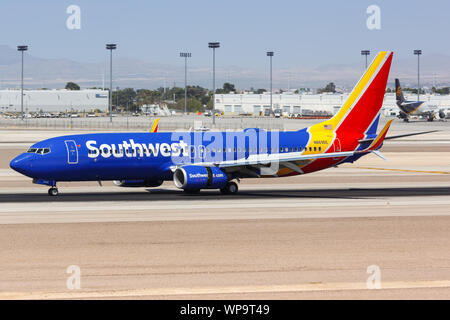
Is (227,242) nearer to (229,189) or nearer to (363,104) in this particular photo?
(229,189)

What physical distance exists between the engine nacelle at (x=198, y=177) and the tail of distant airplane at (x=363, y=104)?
925 centimetres

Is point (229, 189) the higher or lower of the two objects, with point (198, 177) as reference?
lower

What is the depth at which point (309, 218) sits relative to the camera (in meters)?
37.2

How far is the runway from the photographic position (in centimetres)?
2269

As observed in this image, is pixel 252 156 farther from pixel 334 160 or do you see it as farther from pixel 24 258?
pixel 24 258

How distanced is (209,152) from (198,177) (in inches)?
139

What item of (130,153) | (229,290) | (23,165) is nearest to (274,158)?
(130,153)

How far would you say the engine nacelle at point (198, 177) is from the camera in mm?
45531

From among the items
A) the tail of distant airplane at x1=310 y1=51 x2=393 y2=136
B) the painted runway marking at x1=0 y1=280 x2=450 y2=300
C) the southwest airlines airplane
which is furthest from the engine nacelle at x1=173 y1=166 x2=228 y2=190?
the painted runway marking at x1=0 y1=280 x2=450 y2=300

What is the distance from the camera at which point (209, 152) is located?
1923 inches

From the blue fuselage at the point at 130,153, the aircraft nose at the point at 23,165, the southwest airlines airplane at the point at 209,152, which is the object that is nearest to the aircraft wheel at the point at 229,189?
the southwest airlines airplane at the point at 209,152

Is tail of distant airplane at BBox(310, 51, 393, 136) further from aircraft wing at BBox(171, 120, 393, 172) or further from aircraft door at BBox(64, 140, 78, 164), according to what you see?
aircraft door at BBox(64, 140, 78, 164)

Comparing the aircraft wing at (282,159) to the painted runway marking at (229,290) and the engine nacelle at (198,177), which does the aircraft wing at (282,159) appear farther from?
the painted runway marking at (229,290)

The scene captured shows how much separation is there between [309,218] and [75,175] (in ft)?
53.3
